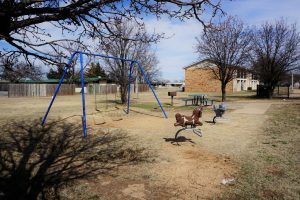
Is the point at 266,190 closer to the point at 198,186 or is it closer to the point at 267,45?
the point at 198,186

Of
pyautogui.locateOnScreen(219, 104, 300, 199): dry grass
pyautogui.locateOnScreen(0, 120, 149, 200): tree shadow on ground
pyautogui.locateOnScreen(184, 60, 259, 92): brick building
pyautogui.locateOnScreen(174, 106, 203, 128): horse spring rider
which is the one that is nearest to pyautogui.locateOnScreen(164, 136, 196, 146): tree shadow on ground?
pyautogui.locateOnScreen(174, 106, 203, 128): horse spring rider

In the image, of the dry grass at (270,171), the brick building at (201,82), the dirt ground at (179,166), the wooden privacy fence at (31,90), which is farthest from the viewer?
the brick building at (201,82)

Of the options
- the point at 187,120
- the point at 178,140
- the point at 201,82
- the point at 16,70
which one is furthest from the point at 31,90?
the point at 16,70

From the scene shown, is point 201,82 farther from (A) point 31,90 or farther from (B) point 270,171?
(B) point 270,171

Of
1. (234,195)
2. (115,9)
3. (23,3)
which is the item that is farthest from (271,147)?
(23,3)

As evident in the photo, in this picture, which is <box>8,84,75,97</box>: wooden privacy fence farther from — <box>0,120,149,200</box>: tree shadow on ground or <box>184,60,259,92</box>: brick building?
<box>0,120,149,200</box>: tree shadow on ground

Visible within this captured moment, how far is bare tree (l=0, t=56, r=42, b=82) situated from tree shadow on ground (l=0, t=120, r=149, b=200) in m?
1.79

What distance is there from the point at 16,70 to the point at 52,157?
129 inches

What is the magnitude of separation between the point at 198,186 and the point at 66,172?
2.41m

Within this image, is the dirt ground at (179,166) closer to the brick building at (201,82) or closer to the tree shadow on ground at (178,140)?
the tree shadow on ground at (178,140)

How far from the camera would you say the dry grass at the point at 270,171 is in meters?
4.37

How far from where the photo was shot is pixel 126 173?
17.6 ft

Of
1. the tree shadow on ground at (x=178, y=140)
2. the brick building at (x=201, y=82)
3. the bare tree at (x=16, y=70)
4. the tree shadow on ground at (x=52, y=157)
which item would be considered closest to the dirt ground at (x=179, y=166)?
the tree shadow on ground at (x=178, y=140)

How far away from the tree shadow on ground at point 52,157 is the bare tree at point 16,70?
1794 millimetres
